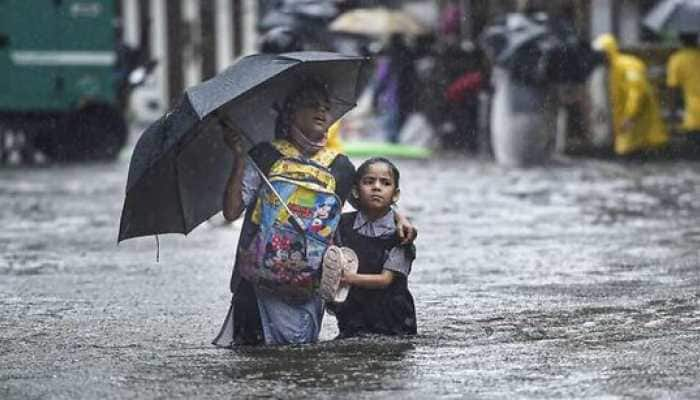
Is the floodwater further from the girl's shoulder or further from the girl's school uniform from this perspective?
the girl's shoulder

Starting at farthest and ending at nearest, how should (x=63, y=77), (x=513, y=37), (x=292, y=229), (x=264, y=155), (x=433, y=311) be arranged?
(x=63, y=77) < (x=513, y=37) < (x=433, y=311) < (x=264, y=155) < (x=292, y=229)

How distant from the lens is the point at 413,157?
101ft

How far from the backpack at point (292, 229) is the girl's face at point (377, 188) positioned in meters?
0.20

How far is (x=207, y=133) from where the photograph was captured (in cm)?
931

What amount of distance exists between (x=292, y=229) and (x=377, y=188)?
0.47 m

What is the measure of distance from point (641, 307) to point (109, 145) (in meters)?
21.4

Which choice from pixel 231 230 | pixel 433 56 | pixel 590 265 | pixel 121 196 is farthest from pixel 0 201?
pixel 433 56

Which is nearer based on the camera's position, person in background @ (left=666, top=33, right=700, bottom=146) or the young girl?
the young girl

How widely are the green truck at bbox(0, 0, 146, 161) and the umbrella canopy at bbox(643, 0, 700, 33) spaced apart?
908 centimetres

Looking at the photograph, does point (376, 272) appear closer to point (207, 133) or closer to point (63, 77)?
point (207, 133)

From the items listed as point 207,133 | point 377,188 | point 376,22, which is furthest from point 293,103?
point 376,22

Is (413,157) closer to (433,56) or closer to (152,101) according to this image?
(433,56)

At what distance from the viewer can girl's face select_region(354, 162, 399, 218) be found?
30.2ft

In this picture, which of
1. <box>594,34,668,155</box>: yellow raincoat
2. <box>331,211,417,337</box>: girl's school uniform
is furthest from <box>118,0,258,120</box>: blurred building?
<box>331,211,417,337</box>: girl's school uniform
